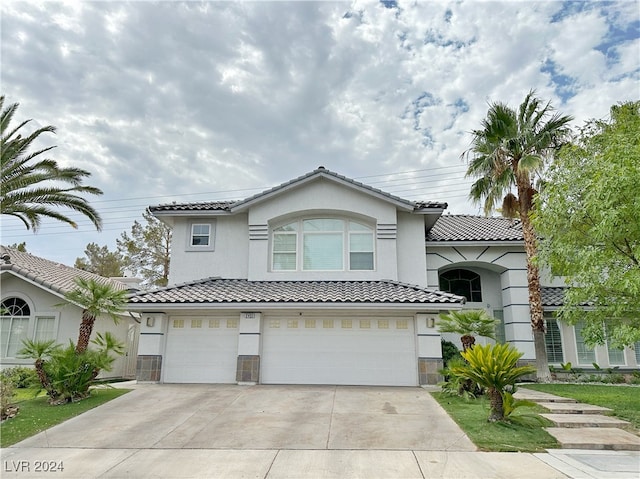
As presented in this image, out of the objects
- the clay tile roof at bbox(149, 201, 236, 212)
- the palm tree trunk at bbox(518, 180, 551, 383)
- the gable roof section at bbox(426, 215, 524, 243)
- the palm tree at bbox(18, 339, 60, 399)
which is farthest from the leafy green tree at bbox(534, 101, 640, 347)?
the palm tree at bbox(18, 339, 60, 399)

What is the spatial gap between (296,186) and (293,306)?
5146 millimetres

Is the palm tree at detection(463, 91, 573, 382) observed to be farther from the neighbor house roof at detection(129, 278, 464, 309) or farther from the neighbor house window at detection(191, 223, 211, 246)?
the neighbor house window at detection(191, 223, 211, 246)

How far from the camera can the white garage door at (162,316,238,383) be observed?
45.6 ft

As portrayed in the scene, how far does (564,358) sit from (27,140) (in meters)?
21.1

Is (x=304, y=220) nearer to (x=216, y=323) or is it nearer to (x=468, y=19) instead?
(x=216, y=323)

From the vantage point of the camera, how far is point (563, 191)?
970 cm

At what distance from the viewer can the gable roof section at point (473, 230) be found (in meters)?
16.9

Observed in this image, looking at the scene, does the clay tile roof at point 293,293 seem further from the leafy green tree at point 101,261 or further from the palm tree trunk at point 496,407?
the leafy green tree at point 101,261

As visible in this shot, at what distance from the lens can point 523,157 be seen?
1466 cm

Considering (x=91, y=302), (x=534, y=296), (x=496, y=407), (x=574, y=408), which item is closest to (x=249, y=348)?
(x=91, y=302)

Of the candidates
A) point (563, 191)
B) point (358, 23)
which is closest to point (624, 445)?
point (563, 191)

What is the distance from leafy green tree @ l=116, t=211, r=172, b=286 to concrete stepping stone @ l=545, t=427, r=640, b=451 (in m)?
32.7

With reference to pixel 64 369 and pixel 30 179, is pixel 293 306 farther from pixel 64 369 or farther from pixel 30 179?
pixel 30 179

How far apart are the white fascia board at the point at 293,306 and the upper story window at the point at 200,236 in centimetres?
349
